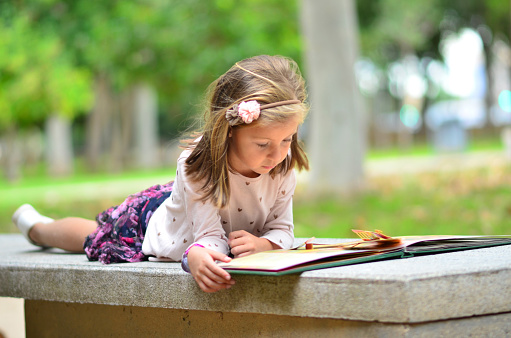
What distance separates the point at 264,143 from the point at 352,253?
20.1 inches

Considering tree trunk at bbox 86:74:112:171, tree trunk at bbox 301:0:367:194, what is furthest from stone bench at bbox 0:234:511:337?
tree trunk at bbox 86:74:112:171

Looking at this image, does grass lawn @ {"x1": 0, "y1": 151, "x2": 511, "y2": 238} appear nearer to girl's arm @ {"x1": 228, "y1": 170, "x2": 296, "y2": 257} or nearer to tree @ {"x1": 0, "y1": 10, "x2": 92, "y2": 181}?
girl's arm @ {"x1": 228, "y1": 170, "x2": 296, "y2": 257}

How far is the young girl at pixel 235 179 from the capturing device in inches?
94.5

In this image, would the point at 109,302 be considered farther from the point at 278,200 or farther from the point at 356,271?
the point at 356,271

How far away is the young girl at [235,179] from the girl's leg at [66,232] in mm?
464

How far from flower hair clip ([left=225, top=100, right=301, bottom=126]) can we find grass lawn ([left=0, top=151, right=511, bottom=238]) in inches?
163

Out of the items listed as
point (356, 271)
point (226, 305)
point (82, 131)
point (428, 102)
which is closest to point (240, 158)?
point (226, 305)

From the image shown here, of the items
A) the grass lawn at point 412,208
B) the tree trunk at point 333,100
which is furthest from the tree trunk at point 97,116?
the tree trunk at point 333,100

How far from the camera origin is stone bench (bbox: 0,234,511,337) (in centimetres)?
192

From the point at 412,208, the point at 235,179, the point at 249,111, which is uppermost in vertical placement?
the point at 249,111

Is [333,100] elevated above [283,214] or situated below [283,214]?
above

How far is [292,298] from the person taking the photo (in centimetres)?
211

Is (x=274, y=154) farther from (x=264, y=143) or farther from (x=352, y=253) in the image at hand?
(x=352, y=253)

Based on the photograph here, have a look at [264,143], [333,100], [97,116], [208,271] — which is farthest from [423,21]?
[208,271]
